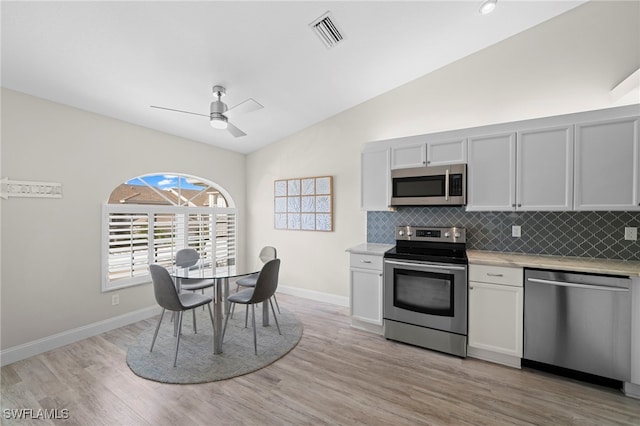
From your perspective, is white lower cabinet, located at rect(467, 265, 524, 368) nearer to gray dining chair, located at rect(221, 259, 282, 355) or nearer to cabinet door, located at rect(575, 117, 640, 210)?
cabinet door, located at rect(575, 117, 640, 210)

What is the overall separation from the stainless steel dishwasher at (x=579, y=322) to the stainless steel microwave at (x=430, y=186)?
98 cm

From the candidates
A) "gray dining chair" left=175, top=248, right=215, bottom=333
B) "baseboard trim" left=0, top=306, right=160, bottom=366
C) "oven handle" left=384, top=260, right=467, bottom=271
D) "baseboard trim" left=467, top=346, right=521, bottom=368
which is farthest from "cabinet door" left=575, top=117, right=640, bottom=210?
"baseboard trim" left=0, top=306, right=160, bottom=366

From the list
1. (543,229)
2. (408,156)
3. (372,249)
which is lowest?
(372,249)

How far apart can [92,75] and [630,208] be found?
16.0ft

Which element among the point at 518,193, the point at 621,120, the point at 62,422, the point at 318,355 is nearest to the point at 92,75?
the point at 62,422

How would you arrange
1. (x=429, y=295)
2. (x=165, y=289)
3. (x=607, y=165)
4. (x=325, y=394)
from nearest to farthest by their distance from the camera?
1. (x=325, y=394)
2. (x=607, y=165)
3. (x=165, y=289)
4. (x=429, y=295)

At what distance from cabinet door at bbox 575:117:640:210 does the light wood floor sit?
5.11 ft

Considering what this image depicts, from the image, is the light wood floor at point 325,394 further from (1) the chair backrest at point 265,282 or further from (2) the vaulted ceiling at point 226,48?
(2) the vaulted ceiling at point 226,48

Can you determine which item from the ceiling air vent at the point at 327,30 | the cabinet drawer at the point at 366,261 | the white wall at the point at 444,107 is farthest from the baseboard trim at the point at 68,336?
the ceiling air vent at the point at 327,30

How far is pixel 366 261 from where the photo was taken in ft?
10.2

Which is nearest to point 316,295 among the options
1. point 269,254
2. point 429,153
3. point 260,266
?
point 269,254

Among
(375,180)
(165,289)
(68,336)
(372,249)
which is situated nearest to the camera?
(165,289)

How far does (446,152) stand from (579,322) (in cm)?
190

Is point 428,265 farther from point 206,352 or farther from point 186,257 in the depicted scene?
point 186,257
